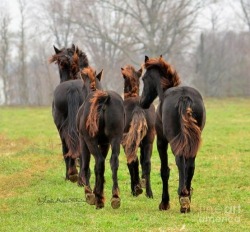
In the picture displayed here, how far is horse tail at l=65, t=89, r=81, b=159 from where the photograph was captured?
10414mm

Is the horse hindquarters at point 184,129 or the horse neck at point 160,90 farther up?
the horse neck at point 160,90

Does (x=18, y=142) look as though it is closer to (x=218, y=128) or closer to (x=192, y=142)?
(x=218, y=128)

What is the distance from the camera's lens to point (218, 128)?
77.4ft

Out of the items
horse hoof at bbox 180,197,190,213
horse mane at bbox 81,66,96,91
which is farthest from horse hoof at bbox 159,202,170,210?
horse mane at bbox 81,66,96,91

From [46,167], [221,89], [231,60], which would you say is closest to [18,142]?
[46,167]

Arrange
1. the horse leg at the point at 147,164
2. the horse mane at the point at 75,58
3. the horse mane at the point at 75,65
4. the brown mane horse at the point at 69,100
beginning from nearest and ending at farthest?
the horse leg at the point at 147,164 < the brown mane horse at the point at 69,100 < the horse mane at the point at 75,65 < the horse mane at the point at 75,58

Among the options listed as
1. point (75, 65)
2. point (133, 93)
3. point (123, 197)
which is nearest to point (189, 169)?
point (123, 197)

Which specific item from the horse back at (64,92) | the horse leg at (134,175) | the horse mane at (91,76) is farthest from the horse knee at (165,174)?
the horse back at (64,92)

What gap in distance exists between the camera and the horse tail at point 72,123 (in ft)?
34.2

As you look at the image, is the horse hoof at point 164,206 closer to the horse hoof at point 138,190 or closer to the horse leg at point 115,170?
the horse leg at point 115,170

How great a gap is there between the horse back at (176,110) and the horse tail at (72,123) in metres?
3.02

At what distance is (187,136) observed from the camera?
24.5 feet

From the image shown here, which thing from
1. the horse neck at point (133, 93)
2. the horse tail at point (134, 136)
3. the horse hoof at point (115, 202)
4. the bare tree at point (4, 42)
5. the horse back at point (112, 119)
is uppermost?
the bare tree at point (4, 42)

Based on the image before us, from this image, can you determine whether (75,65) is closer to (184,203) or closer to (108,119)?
(108,119)
